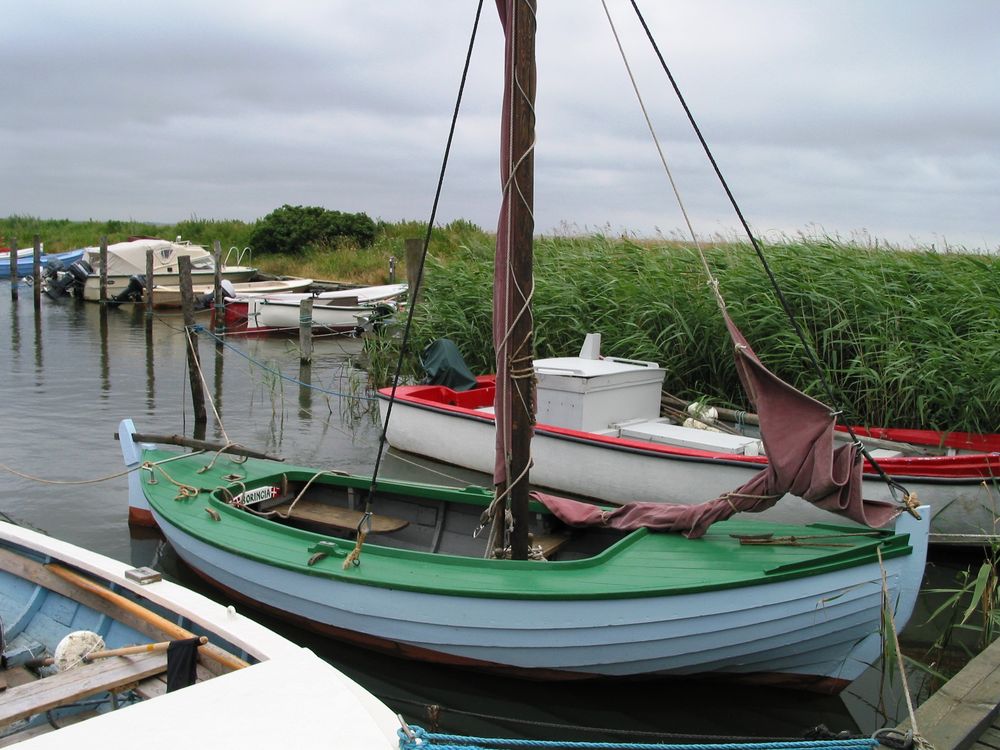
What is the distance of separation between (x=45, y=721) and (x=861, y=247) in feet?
37.0

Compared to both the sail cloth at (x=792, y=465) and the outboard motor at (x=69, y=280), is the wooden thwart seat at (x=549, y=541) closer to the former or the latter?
the sail cloth at (x=792, y=465)

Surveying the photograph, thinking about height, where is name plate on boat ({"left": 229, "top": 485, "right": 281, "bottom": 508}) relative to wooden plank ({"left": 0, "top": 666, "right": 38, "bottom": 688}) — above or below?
above

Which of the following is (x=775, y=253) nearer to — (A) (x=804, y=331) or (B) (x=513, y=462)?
(A) (x=804, y=331)

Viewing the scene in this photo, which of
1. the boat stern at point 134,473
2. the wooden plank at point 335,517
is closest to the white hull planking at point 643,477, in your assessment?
the wooden plank at point 335,517

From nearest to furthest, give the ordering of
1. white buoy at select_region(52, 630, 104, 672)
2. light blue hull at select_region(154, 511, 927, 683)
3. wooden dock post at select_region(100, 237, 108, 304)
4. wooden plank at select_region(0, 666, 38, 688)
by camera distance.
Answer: white buoy at select_region(52, 630, 104, 672), wooden plank at select_region(0, 666, 38, 688), light blue hull at select_region(154, 511, 927, 683), wooden dock post at select_region(100, 237, 108, 304)

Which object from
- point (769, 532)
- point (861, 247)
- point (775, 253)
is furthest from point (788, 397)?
point (861, 247)

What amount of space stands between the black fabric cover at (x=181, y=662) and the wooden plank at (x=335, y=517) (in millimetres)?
3111

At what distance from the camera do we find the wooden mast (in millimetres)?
5457

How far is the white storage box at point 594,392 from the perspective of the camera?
954cm

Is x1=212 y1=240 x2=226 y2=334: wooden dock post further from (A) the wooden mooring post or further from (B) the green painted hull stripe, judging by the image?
(B) the green painted hull stripe

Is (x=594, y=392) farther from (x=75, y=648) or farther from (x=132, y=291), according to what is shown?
(x=132, y=291)

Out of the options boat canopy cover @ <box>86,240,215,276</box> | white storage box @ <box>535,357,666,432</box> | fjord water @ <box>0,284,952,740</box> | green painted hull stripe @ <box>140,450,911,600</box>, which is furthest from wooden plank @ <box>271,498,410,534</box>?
boat canopy cover @ <box>86,240,215,276</box>

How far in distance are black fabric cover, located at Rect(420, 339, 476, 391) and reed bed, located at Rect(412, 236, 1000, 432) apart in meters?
1.53

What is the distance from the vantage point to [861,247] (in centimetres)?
1209
